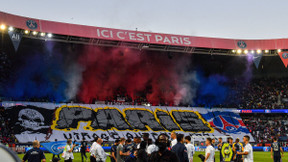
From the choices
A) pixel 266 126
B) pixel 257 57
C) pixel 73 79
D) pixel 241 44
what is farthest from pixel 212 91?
pixel 73 79

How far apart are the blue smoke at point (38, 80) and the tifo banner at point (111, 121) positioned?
4711mm

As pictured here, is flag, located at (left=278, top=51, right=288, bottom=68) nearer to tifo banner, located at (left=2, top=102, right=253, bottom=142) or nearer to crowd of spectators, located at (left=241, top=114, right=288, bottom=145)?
crowd of spectators, located at (left=241, top=114, right=288, bottom=145)

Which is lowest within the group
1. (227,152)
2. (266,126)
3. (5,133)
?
(227,152)

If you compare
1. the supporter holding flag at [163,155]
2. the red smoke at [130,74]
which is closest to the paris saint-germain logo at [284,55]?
the red smoke at [130,74]

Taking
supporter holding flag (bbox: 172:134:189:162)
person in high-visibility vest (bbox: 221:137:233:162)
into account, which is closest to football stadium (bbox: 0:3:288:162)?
person in high-visibility vest (bbox: 221:137:233:162)

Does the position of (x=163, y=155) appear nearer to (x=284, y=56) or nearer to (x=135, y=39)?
(x=135, y=39)

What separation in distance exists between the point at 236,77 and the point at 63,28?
32.6 m

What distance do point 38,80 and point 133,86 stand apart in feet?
51.7

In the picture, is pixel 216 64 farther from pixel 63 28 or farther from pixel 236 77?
pixel 63 28

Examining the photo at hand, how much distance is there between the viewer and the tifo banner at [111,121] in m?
42.2

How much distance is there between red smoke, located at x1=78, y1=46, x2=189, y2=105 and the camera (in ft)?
167

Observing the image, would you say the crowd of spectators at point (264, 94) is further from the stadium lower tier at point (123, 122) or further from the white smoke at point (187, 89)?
the white smoke at point (187, 89)

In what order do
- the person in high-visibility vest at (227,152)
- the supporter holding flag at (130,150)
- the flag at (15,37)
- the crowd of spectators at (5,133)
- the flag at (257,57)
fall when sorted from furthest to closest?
the flag at (257,57) → the flag at (15,37) → the crowd of spectators at (5,133) → the person in high-visibility vest at (227,152) → the supporter holding flag at (130,150)

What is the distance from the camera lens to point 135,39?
148 feet
